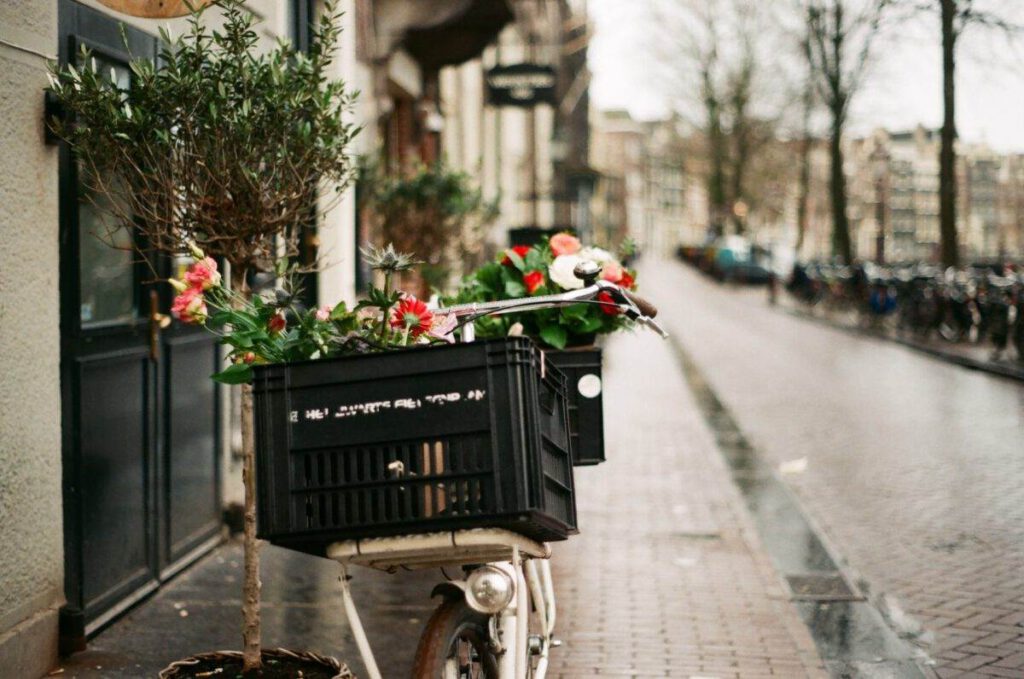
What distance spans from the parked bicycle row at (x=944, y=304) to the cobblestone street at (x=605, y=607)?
11.4 metres

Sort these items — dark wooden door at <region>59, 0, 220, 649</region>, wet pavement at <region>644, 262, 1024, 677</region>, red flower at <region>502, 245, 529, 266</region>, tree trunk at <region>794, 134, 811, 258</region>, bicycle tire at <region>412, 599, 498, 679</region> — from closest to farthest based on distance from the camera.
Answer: bicycle tire at <region>412, 599, 498, 679</region>
red flower at <region>502, 245, 529, 266</region>
dark wooden door at <region>59, 0, 220, 649</region>
wet pavement at <region>644, 262, 1024, 677</region>
tree trunk at <region>794, 134, 811, 258</region>

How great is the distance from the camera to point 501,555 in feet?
10.7

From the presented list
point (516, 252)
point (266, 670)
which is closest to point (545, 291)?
point (516, 252)

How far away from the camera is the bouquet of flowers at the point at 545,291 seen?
438 cm

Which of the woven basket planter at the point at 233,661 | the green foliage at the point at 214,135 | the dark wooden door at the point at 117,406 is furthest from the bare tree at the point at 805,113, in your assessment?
the woven basket planter at the point at 233,661

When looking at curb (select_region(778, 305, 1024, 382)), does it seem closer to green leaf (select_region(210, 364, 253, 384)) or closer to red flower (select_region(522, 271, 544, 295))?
red flower (select_region(522, 271, 544, 295))

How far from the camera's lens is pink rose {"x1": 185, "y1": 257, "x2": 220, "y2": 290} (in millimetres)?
3484

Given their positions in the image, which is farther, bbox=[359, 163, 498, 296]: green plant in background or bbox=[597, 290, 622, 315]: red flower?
bbox=[359, 163, 498, 296]: green plant in background

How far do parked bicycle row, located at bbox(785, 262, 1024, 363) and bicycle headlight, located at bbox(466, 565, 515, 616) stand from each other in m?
15.4

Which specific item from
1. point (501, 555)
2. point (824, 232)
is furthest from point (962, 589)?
point (824, 232)

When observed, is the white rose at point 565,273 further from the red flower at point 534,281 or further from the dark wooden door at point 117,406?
the dark wooden door at point 117,406

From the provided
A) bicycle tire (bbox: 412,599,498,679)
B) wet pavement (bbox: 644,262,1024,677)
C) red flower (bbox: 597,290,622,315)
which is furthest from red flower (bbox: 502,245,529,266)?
wet pavement (bbox: 644,262,1024,677)

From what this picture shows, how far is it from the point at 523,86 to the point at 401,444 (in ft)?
56.0

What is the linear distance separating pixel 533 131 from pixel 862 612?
93.5 feet
